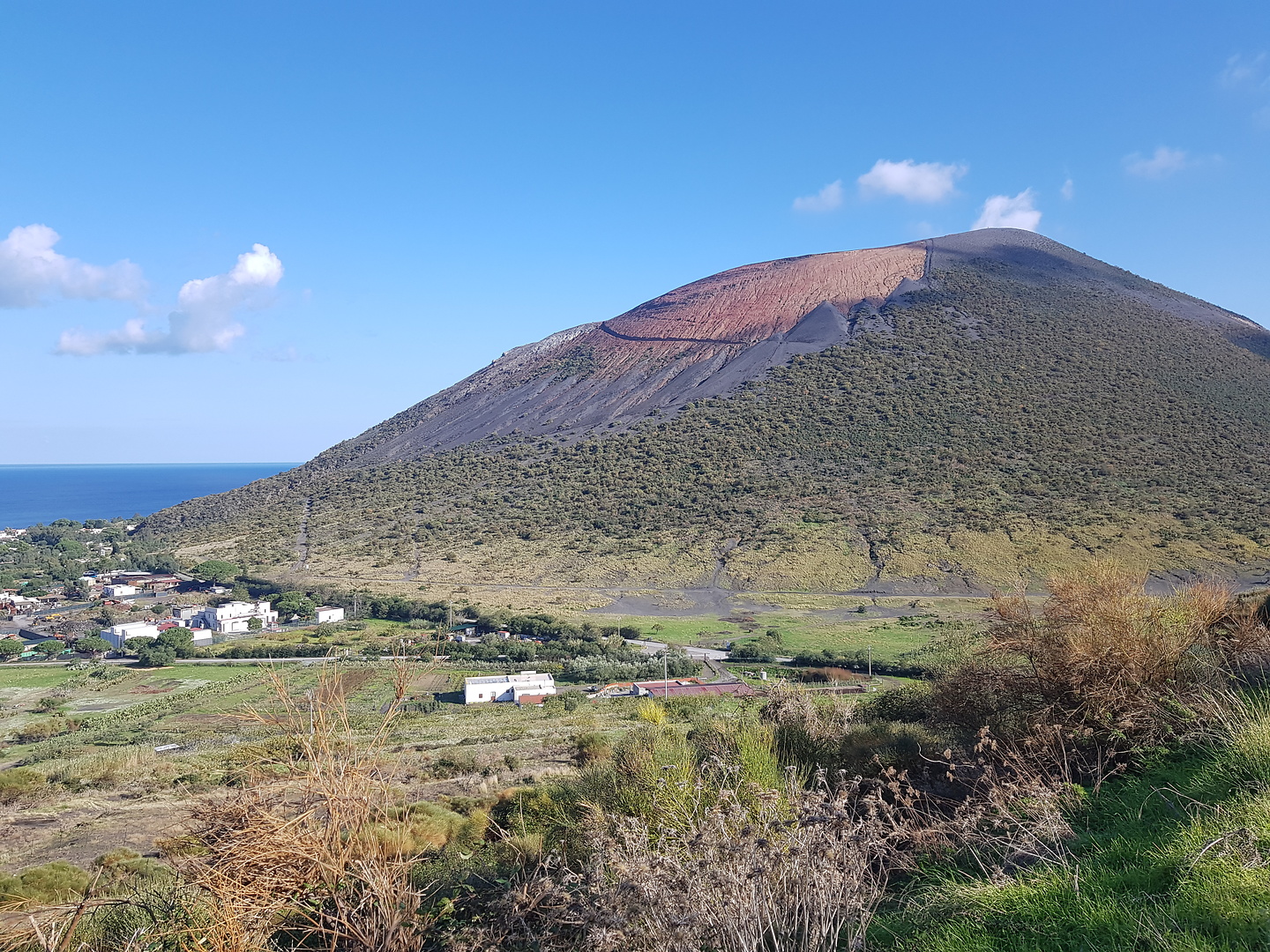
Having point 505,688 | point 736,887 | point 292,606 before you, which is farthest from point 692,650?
point 736,887

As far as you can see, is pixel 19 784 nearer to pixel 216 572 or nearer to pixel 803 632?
pixel 803 632

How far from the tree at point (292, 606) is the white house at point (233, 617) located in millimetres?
600

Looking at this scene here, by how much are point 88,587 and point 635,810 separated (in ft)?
166

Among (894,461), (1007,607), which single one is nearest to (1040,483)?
(894,461)

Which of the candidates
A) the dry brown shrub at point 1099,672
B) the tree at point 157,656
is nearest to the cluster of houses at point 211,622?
the tree at point 157,656

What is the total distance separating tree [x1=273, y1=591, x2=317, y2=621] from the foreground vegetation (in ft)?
102

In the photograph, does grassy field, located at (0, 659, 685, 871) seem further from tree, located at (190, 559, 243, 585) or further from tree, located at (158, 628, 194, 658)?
tree, located at (190, 559, 243, 585)

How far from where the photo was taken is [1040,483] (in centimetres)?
4194

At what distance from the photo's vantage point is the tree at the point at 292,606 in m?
35.6

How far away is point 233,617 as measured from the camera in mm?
33781

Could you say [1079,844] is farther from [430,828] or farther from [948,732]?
[430,828]

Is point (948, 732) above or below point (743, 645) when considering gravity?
above

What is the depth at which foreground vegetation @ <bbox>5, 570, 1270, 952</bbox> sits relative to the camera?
9.06 feet

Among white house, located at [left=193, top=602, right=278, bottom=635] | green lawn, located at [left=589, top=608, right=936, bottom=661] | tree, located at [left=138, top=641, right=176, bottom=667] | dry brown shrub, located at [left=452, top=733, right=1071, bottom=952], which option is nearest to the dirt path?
white house, located at [left=193, top=602, right=278, bottom=635]
